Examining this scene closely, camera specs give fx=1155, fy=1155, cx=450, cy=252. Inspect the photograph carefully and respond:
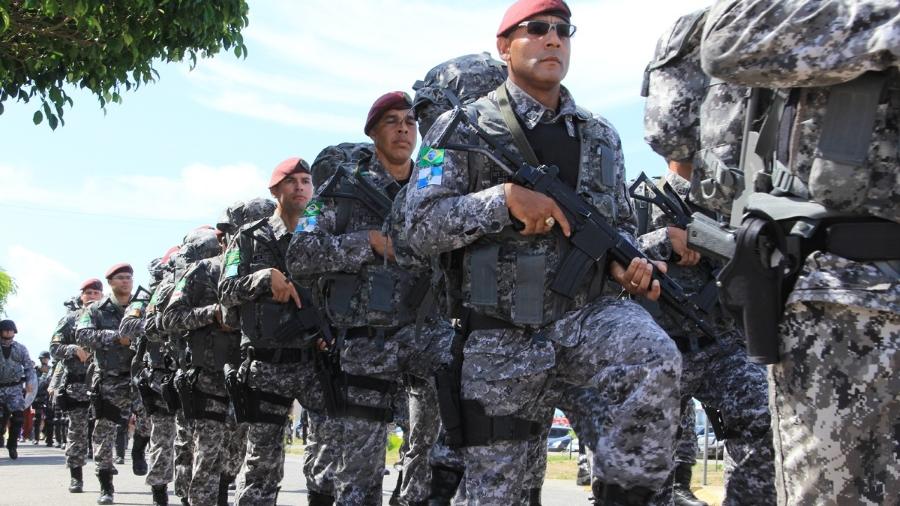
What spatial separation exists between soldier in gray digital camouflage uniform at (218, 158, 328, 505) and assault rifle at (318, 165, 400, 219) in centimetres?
68

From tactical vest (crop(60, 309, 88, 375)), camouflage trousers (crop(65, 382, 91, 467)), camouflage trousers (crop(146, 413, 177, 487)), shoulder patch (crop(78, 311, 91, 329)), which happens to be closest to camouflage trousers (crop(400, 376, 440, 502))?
camouflage trousers (crop(146, 413, 177, 487))

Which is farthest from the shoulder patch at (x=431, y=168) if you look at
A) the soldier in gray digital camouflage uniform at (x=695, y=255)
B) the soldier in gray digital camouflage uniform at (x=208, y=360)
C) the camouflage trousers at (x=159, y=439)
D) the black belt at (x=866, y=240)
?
the camouflage trousers at (x=159, y=439)

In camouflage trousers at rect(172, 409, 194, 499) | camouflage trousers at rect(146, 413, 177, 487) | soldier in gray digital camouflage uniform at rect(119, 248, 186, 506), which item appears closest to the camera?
camouflage trousers at rect(172, 409, 194, 499)

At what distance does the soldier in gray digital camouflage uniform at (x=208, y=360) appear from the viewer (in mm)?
9148

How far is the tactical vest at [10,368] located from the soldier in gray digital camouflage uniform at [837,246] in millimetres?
22364

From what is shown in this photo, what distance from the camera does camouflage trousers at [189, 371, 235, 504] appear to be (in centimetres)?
904

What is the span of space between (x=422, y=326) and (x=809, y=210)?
4.10 meters

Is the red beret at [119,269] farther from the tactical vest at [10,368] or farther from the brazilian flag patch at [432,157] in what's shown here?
the brazilian flag patch at [432,157]

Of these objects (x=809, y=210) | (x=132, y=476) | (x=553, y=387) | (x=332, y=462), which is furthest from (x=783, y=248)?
(x=132, y=476)

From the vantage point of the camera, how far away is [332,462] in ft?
23.4

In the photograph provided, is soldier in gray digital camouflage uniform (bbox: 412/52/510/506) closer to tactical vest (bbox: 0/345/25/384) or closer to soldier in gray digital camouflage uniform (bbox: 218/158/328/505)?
soldier in gray digital camouflage uniform (bbox: 218/158/328/505)

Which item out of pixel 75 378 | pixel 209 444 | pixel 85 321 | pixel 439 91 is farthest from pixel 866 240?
pixel 75 378

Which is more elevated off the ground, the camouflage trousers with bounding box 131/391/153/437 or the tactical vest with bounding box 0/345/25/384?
the tactical vest with bounding box 0/345/25/384

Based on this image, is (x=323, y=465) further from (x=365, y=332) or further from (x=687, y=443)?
(x=687, y=443)
